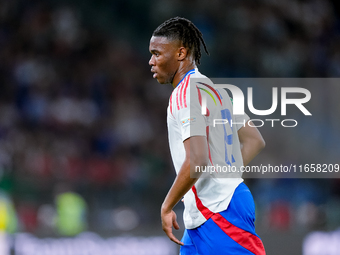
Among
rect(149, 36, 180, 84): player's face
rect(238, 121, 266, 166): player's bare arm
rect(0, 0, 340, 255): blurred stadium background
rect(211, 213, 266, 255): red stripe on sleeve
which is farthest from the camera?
rect(0, 0, 340, 255): blurred stadium background

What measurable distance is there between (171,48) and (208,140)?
0.65 m

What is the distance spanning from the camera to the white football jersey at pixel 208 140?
8.86 feet

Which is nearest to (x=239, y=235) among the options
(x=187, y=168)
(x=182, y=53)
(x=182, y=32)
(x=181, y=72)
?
(x=187, y=168)

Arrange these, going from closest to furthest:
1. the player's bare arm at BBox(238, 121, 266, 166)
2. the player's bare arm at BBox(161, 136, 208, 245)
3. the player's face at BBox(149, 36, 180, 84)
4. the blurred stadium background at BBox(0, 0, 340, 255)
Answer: the player's bare arm at BBox(161, 136, 208, 245) → the player's face at BBox(149, 36, 180, 84) → the player's bare arm at BBox(238, 121, 266, 166) → the blurred stadium background at BBox(0, 0, 340, 255)

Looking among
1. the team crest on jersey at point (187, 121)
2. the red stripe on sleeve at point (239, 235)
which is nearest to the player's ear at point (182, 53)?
the team crest on jersey at point (187, 121)

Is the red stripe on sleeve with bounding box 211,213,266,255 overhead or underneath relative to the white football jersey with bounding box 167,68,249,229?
underneath

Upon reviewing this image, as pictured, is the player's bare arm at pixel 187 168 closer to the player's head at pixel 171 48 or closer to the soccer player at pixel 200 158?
the soccer player at pixel 200 158

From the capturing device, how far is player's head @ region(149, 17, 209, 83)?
297 centimetres

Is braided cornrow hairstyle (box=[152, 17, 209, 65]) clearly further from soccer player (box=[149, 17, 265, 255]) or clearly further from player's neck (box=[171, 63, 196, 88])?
player's neck (box=[171, 63, 196, 88])

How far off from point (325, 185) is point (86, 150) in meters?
4.24

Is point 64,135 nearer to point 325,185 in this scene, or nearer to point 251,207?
point 325,185

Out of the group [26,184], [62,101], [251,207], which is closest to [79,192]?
[26,184]

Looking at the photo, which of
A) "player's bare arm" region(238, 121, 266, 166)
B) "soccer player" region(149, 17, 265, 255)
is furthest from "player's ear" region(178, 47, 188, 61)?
"player's bare arm" region(238, 121, 266, 166)

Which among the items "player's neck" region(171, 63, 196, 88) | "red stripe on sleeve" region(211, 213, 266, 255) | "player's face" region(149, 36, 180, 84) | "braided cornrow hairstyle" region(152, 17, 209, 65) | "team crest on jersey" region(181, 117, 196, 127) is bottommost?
"red stripe on sleeve" region(211, 213, 266, 255)
